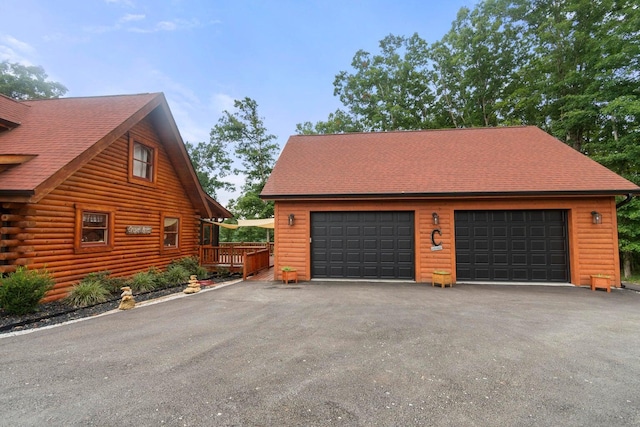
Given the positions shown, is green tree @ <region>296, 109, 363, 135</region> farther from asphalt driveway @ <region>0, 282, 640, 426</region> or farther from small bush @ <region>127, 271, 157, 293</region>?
asphalt driveway @ <region>0, 282, 640, 426</region>

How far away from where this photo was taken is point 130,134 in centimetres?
887

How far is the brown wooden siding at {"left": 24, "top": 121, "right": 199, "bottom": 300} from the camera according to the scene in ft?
21.2

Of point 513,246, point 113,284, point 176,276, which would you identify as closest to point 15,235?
point 113,284

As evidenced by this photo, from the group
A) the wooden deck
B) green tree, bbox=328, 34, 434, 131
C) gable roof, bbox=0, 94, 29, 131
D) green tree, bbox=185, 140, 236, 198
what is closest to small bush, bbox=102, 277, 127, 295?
the wooden deck

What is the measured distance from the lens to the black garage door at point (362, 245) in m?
8.98

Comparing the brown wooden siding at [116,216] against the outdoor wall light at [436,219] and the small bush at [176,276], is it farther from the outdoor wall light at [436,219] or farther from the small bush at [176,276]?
the outdoor wall light at [436,219]

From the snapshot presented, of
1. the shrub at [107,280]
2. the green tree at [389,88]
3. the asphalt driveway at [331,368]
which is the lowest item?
the asphalt driveway at [331,368]

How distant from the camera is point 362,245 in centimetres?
914

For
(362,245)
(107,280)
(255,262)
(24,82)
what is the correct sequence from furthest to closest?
(24,82)
(255,262)
(362,245)
(107,280)

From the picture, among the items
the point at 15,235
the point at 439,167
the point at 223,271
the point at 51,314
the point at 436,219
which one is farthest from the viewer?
the point at 223,271

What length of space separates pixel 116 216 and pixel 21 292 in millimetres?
3571

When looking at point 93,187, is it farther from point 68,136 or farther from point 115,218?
point 68,136

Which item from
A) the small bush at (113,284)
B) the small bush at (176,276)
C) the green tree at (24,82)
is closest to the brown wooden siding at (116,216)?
the small bush at (113,284)

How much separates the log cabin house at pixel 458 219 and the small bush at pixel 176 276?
3037 mm
